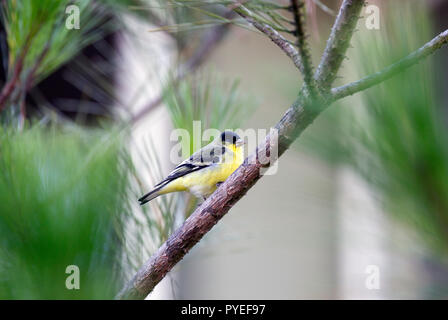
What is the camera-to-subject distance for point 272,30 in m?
0.58

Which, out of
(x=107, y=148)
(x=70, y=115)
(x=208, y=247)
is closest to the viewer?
(x=107, y=148)

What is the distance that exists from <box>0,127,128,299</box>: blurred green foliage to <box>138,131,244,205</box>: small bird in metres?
0.25

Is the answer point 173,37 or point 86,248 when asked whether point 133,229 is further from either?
point 173,37

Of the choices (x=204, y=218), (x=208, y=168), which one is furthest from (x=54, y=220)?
(x=208, y=168)

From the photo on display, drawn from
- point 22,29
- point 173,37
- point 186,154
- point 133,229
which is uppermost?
point 173,37

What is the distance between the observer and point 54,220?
0.56 m

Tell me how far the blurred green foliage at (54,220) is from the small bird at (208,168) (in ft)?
0.80

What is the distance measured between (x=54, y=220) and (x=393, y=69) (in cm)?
37

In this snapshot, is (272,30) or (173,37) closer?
(272,30)

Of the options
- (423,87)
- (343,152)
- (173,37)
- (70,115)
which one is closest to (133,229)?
(343,152)

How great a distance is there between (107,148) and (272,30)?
0.80ft

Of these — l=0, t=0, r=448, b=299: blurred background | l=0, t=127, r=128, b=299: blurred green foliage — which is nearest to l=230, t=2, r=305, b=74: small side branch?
l=0, t=0, r=448, b=299: blurred background

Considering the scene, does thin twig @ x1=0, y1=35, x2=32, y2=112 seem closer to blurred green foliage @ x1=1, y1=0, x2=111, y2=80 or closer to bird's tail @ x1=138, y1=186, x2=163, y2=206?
blurred green foliage @ x1=1, y1=0, x2=111, y2=80

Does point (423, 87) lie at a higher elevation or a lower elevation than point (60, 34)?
lower
